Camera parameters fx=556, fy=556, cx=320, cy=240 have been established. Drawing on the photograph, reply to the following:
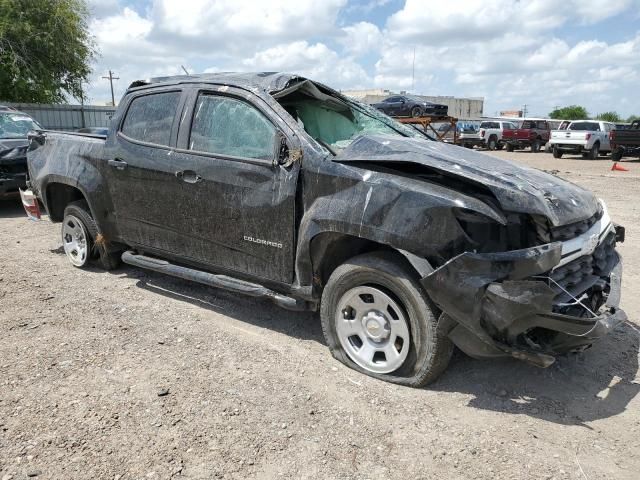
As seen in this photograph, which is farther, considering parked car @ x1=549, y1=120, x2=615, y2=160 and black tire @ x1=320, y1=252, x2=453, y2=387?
parked car @ x1=549, y1=120, x2=615, y2=160

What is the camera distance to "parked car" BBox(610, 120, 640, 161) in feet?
72.9

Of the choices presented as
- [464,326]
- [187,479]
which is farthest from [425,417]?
[187,479]

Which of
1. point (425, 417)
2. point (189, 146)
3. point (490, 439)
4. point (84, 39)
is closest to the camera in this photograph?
point (490, 439)

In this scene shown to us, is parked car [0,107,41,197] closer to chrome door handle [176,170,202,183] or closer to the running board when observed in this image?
the running board

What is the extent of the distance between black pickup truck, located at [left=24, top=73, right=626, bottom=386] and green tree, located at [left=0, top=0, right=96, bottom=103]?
20498mm

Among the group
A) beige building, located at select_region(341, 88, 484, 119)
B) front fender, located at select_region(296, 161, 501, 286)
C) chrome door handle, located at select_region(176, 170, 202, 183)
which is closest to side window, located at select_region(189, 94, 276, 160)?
chrome door handle, located at select_region(176, 170, 202, 183)

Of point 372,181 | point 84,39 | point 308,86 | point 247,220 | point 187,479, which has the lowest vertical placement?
point 187,479

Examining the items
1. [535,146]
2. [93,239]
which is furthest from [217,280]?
[535,146]

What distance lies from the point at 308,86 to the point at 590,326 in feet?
8.81

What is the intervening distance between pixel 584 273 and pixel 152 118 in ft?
11.5

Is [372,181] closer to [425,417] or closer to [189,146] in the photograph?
[425,417]

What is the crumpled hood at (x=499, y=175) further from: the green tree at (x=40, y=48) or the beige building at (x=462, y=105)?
the beige building at (x=462, y=105)

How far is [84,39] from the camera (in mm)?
24422

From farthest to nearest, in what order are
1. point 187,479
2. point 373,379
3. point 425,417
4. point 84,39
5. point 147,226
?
point 84,39, point 147,226, point 373,379, point 425,417, point 187,479
